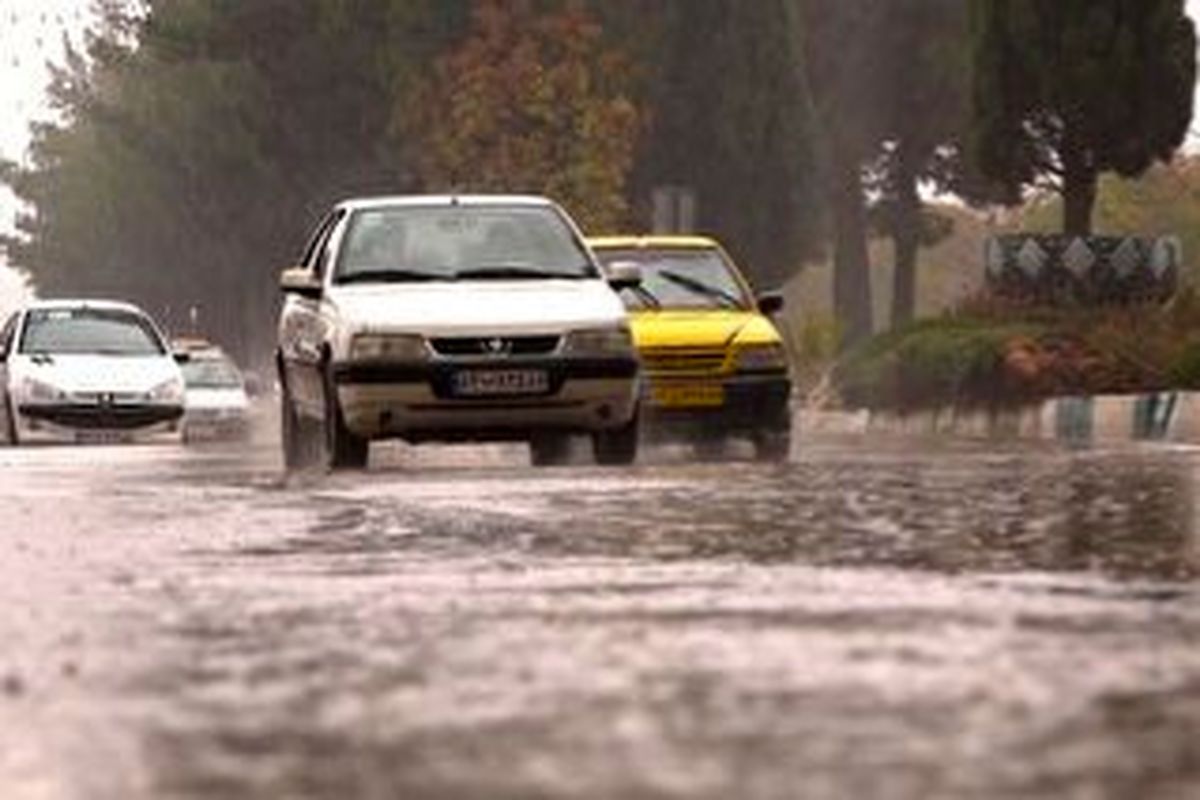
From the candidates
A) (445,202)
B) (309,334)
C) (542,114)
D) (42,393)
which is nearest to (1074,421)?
(42,393)

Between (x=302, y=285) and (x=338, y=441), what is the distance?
44.2 inches

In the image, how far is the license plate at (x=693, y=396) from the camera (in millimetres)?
19062

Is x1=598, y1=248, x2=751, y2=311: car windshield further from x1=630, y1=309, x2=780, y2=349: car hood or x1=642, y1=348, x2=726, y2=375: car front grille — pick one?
x1=642, y1=348, x2=726, y2=375: car front grille

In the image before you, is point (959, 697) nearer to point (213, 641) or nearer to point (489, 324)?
point (213, 641)

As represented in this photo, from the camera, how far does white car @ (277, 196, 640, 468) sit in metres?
15.8

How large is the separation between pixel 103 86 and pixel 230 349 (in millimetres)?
13987

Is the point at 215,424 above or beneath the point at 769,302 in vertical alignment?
→ beneath

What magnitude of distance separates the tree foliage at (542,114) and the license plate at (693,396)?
96.9 ft

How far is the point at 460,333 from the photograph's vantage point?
15.8 metres

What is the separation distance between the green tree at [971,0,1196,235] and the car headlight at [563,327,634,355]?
52.6 feet

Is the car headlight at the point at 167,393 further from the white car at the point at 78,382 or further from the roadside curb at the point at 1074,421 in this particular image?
the roadside curb at the point at 1074,421

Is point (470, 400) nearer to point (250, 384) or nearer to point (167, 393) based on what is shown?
point (167, 393)

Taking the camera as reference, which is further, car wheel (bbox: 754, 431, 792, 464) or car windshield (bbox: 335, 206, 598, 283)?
car wheel (bbox: 754, 431, 792, 464)

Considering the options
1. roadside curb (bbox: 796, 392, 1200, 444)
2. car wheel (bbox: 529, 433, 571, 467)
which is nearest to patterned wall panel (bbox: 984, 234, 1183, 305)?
roadside curb (bbox: 796, 392, 1200, 444)
